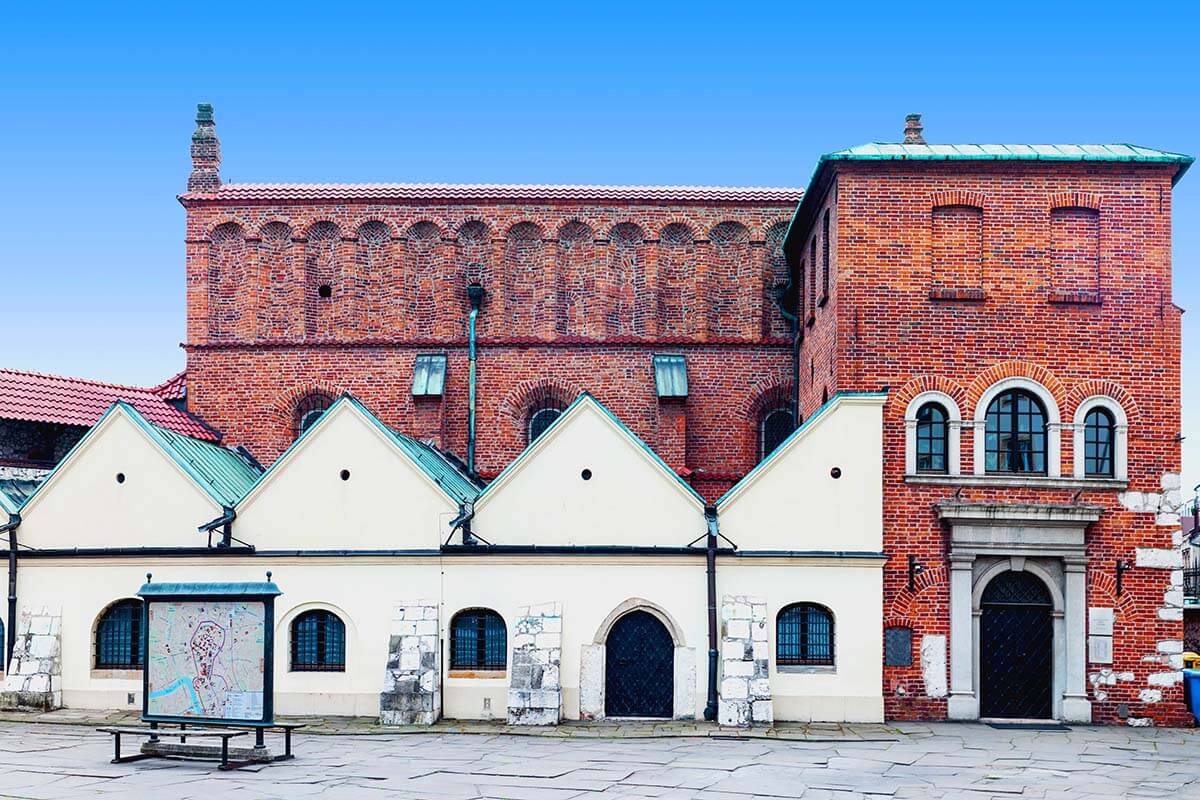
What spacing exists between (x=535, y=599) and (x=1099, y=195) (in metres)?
12.9

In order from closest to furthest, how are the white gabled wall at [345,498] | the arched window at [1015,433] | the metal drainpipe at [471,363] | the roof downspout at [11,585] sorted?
the arched window at [1015,433]
the white gabled wall at [345,498]
the roof downspout at [11,585]
the metal drainpipe at [471,363]

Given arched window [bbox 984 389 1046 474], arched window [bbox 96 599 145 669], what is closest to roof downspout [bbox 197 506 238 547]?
arched window [bbox 96 599 145 669]

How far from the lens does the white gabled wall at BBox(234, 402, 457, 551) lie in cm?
2639

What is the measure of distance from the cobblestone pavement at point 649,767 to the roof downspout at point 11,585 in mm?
2864

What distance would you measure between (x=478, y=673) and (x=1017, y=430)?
1096 cm

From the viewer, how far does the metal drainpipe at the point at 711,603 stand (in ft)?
81.8

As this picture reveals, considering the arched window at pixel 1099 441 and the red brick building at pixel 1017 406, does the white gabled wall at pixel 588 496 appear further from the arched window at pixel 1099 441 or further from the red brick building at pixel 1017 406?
the arched window at pixel 1099 441

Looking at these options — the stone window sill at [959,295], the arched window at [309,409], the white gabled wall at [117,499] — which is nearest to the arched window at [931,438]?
the stone window sill at [959,295]

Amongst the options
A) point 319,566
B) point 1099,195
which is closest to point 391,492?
point 319,566

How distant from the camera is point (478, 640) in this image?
84.4 ft

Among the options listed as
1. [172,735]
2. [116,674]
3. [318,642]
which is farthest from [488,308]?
[172,735]

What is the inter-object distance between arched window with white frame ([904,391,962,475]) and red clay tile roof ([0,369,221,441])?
628 inches

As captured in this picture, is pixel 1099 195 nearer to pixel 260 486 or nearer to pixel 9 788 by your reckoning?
pixel 260 486

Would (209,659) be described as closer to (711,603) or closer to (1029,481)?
(711,603)
